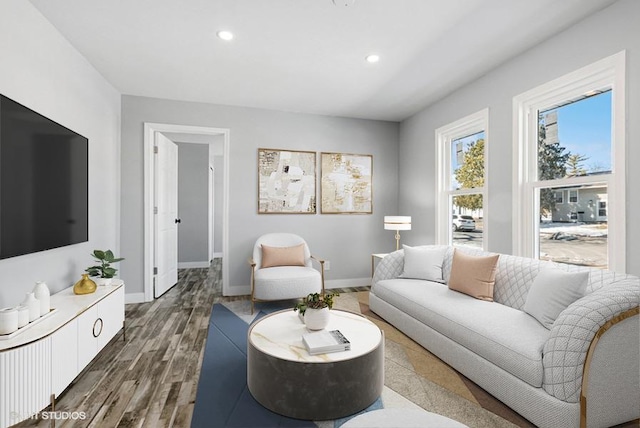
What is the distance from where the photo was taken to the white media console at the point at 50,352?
5.02 ft

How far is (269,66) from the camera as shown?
3.19 meters

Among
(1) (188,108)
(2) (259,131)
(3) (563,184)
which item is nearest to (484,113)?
(3) (563,184)

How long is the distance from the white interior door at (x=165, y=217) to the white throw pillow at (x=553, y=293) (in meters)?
4.08

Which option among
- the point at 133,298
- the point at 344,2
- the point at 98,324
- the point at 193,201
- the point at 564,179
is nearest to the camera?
the point at 344,2

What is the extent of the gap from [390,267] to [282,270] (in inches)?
48.6

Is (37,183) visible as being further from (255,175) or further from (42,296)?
(255,175)

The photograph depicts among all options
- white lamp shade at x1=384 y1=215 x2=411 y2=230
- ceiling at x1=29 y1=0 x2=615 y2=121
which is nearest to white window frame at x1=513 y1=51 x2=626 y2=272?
ceiling at x1=29 y1=0 x2=615 y2=121

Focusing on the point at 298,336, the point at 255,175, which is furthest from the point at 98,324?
the point at 255,175

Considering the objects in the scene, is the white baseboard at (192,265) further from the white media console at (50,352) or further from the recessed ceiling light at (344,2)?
the recessed ceiling light at (344,2)

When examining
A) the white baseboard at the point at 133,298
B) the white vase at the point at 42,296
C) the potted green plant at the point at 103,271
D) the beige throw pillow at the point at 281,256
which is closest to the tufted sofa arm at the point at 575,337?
the beige throw pillow at the point at 281,256

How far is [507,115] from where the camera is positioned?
312 centimetres

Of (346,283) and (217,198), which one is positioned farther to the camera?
(217,198)

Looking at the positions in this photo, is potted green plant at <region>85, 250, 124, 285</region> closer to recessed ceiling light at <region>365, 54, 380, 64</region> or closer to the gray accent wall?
recessed ceiling light at <region>365, 54, 380, 64</region>

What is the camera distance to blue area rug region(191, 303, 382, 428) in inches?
68.6
